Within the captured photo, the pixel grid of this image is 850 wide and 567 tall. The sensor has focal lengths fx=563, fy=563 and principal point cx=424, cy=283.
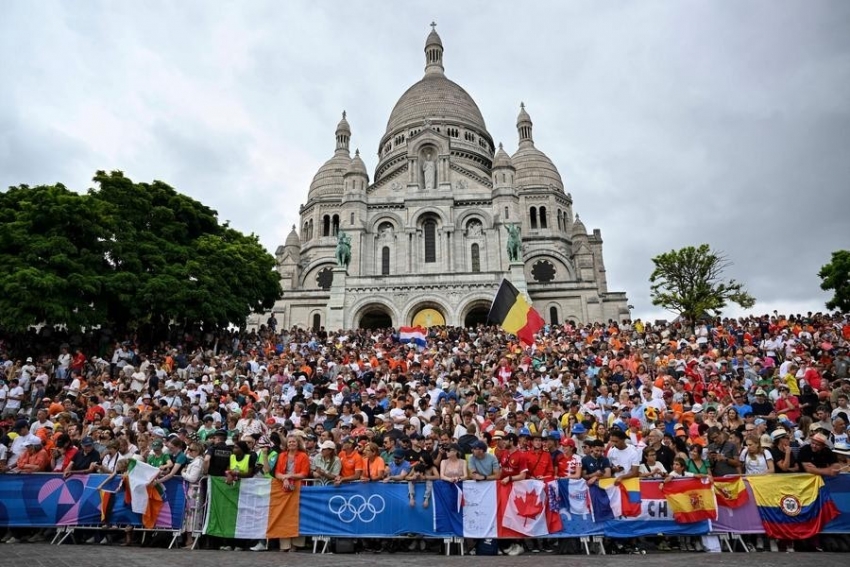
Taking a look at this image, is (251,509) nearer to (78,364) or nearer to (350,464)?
(350,464)

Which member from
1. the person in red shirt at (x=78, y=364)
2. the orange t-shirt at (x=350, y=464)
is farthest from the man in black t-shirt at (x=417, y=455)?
the person in red shirt at (x=78, y=364)

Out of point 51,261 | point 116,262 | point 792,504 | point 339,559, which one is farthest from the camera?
point 116,262

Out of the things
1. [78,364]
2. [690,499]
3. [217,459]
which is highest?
[78,364]

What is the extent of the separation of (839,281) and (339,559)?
131ft

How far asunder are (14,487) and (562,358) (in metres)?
13.2

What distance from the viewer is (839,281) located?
3603cm

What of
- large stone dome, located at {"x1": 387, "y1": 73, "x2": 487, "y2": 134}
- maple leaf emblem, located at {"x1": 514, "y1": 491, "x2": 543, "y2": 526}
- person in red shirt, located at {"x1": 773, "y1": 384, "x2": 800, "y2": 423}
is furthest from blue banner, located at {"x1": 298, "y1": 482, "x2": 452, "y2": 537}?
large stone dome, located at {"x1": 387, "y1": 73, "x2": 487, "y2": 134}

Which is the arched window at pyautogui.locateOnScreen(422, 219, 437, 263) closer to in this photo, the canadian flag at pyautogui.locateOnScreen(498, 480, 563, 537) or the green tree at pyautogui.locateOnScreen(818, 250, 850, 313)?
the green tree at pyautogui.locateOnScreen(818, 250, 850, 313)

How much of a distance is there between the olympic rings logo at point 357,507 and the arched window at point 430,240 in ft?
106

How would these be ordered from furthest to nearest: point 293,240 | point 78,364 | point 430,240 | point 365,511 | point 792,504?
point 293,240 < point 430,240 < point 78,364 < point 365,511 < point 792,504

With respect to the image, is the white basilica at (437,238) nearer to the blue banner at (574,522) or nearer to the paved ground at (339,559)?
the blue banner at (574,522)

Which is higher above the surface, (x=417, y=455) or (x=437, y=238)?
(x=437, y=238)

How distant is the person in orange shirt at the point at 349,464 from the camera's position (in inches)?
324

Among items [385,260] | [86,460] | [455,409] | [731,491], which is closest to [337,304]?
[385,260]
